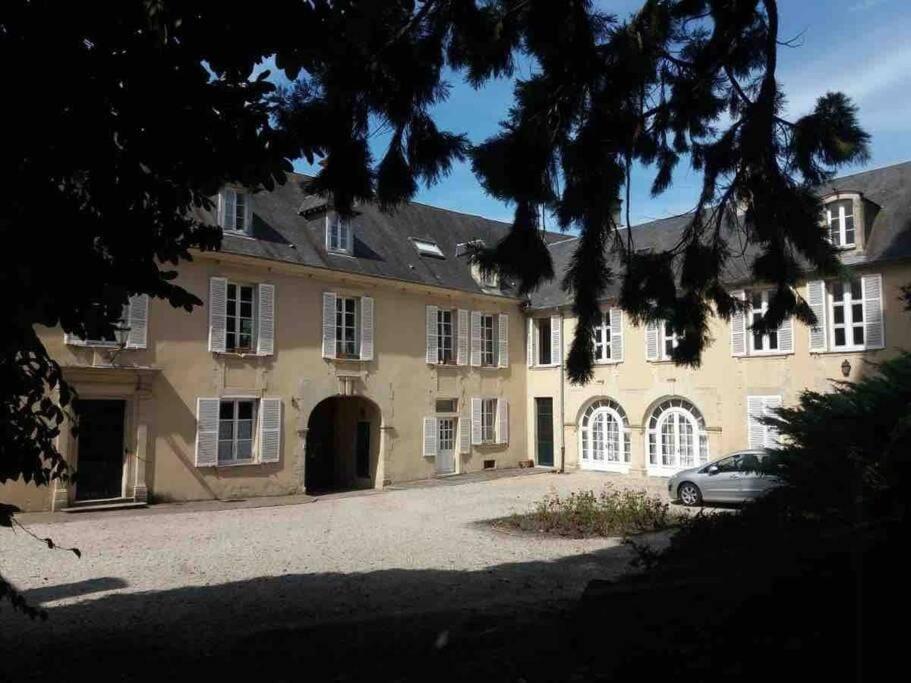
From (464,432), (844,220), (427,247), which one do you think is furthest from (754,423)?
(427,247)

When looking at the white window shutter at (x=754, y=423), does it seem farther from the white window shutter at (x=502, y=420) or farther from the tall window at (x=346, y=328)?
the tall window at (x=346, y=328)

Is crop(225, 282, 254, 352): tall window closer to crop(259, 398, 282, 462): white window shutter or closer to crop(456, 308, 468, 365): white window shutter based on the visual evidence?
crop(259, 398, 282, 462): white window shutter

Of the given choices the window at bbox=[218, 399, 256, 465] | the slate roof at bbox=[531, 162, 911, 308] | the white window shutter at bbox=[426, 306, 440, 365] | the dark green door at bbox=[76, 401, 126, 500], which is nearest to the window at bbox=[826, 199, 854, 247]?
the slate roof at bbox=[531, 162, 911, 308]

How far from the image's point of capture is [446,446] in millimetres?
21156

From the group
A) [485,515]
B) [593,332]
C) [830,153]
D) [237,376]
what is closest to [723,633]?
[593,332]

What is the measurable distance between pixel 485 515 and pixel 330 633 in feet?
27.9

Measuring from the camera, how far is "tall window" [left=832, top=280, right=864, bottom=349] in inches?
661

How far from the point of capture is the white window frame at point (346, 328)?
733 inches

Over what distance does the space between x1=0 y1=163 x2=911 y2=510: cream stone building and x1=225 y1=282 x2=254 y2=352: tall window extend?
0.05 meters

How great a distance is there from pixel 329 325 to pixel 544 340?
8210 mm

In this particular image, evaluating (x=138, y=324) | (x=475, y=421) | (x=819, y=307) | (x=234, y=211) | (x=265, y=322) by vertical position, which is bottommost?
(x=475, y=421)

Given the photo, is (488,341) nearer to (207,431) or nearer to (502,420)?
(502,420)

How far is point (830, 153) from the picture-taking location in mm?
5195

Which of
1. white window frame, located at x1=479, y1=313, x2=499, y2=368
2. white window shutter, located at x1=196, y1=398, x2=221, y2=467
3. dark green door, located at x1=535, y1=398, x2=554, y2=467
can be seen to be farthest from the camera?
dark green door, located at x1=535, y1=398, x2=554, y2=467
